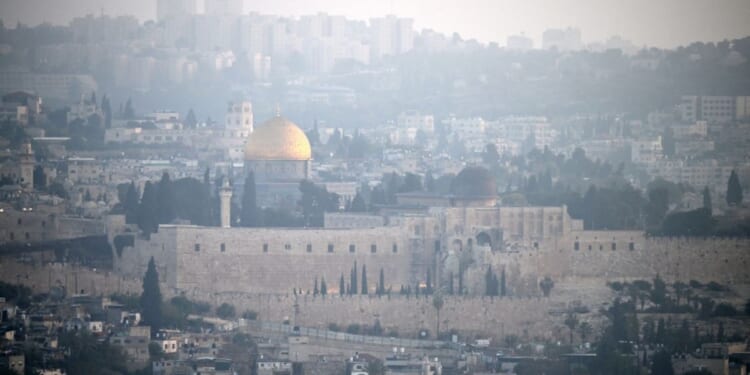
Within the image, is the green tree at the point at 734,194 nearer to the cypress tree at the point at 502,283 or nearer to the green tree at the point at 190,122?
the cypress tree at the point at 502,283

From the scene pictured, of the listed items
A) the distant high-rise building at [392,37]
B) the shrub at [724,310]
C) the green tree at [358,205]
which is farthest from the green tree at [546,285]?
the distant high-rise building at [392,37]

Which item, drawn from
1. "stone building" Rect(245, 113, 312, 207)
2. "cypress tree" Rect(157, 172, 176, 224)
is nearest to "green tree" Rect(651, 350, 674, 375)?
"cypress tree" Rect(157, 172, 176, 224)

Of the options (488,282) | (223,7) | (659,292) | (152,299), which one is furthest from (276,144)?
(223,7)

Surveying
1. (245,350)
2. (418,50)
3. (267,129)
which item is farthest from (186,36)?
(245,350)

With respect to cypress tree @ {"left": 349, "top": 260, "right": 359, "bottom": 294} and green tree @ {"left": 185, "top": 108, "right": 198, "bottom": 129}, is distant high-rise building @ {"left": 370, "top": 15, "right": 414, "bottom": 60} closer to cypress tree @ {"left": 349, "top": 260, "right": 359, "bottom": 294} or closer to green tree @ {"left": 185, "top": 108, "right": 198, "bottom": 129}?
green tree @ {"left": 185, "top": 108, "right": 198, "bottom": 129}

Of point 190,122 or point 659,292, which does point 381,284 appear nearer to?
point 659,292

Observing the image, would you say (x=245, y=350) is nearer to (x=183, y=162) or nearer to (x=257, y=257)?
(x=257, y=257)
